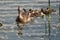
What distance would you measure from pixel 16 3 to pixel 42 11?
12.9 inches

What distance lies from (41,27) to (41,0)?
1.07 ft

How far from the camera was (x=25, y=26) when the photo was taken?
1210 cm

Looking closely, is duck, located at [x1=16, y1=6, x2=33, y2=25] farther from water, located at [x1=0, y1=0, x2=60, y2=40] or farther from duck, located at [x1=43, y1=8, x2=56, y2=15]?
duck, located at [x1=43, y1=8, x2=56, y2=15]

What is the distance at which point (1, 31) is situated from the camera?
39.7ft

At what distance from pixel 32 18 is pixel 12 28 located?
27cm

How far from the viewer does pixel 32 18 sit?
1207 centimetres

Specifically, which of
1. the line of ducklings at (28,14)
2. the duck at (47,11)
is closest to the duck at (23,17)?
the line of ducklings at (28,14)

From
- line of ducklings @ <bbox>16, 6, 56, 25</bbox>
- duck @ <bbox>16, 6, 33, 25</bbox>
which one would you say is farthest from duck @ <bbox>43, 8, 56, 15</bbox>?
duck @ <bbox>16, 6, 33, 25</bbox>

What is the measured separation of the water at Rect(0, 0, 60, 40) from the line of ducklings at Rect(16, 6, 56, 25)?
1.7 inches

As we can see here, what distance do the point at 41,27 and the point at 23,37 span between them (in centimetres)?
25

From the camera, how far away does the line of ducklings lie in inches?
475

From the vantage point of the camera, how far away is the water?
12070 millimetres

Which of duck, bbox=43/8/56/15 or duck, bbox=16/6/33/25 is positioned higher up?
duck, bbox=43/8/56/15

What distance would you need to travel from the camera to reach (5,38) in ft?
39.7
